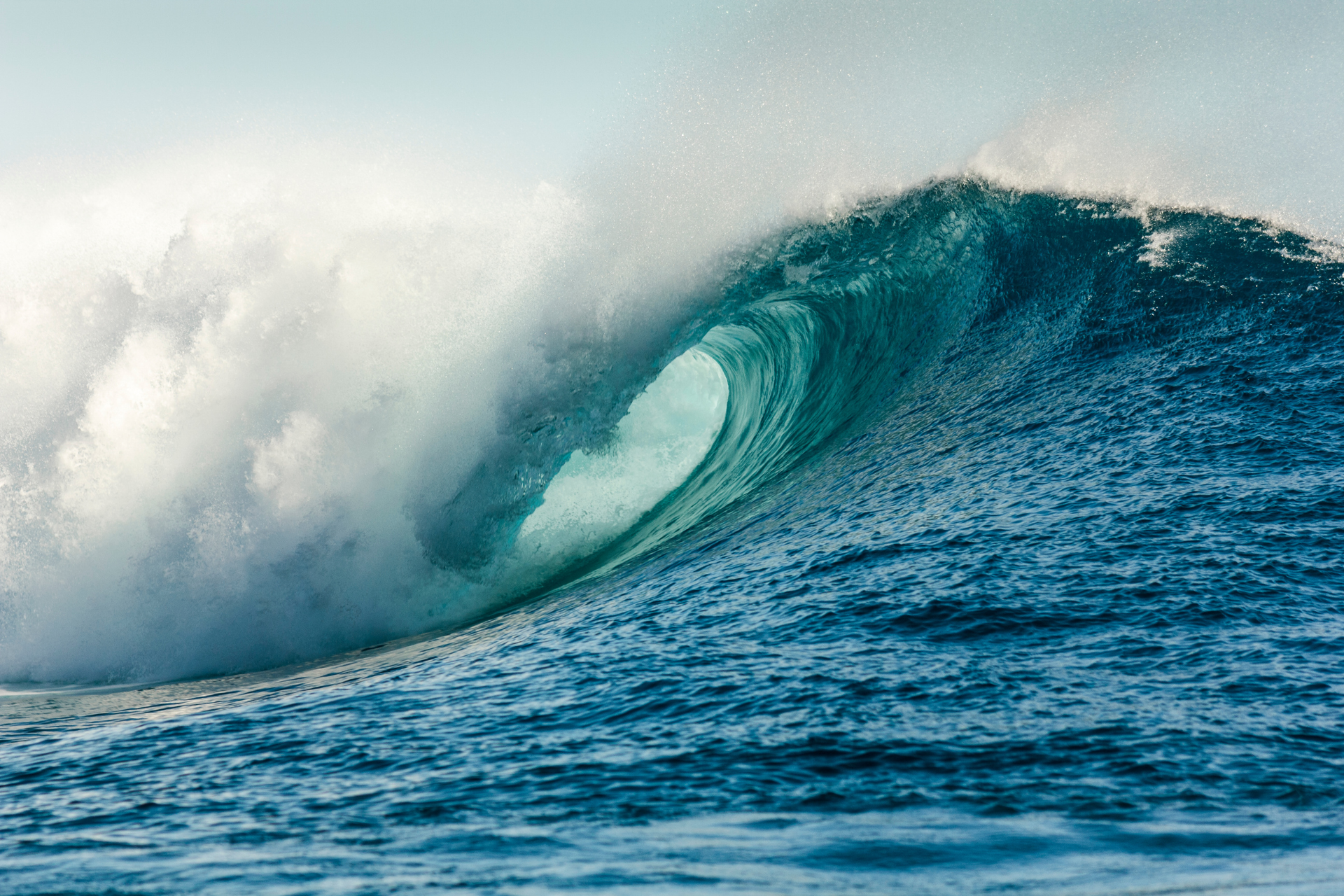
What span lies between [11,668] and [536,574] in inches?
173

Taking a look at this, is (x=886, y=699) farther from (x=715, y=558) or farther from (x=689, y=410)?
(x=689, y=410)

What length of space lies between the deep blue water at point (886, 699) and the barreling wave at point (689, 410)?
0.41 meters

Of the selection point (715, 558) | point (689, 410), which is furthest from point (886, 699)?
point (689, 410)

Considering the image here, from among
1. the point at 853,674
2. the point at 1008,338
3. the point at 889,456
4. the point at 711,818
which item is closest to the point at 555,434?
the point at 889,456

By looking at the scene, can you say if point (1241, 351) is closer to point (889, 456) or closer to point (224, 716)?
point (889, 456)

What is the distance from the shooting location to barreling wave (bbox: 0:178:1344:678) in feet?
25.2

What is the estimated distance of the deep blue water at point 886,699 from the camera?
259 cm

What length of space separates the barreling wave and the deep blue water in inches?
16.3

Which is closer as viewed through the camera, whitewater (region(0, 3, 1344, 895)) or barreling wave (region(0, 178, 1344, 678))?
whitewater (region(0, 3, 1344, 895))

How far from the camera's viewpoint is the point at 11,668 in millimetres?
7559

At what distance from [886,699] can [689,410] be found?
8177 mm

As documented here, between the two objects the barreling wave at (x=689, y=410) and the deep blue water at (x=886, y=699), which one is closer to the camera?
the deep blue water at (x=886, y=699)

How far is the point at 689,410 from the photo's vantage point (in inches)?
455

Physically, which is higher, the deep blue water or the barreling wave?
the barreling wave
